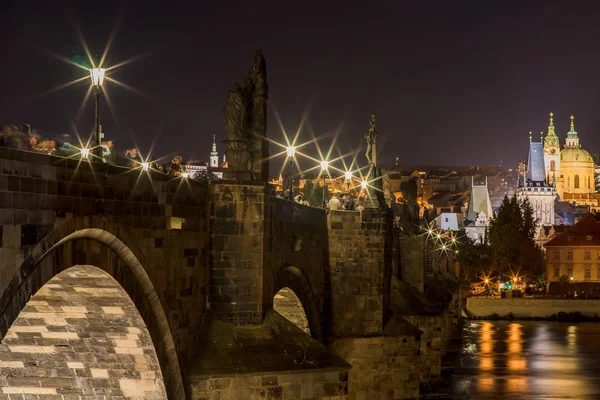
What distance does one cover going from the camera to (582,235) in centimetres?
10531

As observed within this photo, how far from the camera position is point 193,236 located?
1602 cm

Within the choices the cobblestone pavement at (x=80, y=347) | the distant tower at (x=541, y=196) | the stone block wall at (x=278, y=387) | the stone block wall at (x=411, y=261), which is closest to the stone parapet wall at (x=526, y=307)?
the stone block wall at (x=411, y=261)

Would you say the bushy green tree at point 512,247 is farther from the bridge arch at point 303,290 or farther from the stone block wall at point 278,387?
the stone block wall at point 278,387

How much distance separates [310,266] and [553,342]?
136ft

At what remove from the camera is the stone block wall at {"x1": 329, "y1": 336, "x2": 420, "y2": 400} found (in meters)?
26.2

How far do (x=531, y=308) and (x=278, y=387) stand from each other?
2633 inches

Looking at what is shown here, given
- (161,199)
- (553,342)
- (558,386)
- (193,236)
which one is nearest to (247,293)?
(193,236)

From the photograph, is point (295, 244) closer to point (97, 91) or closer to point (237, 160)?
point (237, 160)

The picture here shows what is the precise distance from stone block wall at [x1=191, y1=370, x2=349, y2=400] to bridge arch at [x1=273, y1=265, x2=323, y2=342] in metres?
3.20

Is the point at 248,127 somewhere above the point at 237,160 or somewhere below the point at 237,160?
above

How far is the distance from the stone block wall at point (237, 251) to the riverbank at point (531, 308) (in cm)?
6487

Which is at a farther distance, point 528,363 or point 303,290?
point 528,363

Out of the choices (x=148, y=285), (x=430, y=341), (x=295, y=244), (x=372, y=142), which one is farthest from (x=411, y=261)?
(x=148, y=285)

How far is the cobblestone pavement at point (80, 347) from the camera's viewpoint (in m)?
12.7
